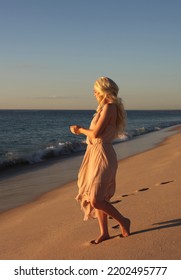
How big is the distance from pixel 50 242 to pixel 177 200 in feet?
6.97

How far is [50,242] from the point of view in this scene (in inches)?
209

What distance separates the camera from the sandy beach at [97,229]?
4.58 m

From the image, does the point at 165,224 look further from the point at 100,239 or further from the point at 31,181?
the point at 31,181

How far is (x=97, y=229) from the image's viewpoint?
554 centimetres

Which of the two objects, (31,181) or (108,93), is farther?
(31,181)

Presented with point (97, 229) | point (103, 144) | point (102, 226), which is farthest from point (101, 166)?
point (97, 229)

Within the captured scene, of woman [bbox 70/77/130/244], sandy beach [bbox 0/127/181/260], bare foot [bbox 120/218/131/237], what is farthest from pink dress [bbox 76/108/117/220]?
sandy beach [bbox 0/127/181/260]

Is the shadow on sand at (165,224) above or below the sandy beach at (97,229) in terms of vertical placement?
above

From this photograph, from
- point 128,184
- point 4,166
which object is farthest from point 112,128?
point 4,166

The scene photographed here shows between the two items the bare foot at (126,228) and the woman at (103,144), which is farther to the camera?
the bare foot at (126,228)

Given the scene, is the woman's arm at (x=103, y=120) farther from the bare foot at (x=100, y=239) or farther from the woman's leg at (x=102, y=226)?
the bare foot at (x=100, y=239)

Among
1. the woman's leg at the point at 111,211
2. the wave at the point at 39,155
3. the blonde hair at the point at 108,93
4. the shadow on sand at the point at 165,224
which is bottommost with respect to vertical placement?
the wave at the point at 39,155

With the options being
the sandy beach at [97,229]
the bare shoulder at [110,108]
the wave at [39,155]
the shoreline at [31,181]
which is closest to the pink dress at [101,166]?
the bare shoulder at [110,108]
